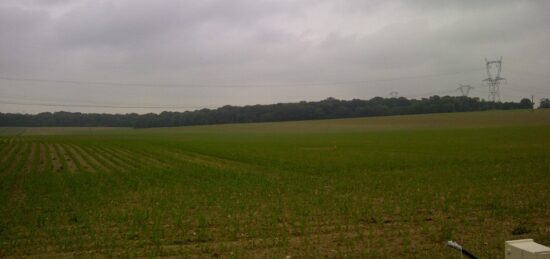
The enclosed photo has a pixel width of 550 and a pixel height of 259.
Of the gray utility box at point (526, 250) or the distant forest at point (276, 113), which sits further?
the distant forest at point (276, 113)

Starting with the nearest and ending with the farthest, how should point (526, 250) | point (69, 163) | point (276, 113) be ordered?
1. point (526, 250)
2. point (69, 163)
3. point (276, 113)

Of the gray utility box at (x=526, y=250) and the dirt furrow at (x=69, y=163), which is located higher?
the gray utility box at (x=526, y=250)

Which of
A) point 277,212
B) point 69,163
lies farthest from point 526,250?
point 69,163

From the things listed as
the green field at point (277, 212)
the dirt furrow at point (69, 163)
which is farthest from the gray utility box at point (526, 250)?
the dirt furrow at point (69, 163)

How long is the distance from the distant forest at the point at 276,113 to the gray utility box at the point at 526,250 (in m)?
125

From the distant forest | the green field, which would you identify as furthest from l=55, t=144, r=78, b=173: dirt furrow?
the distant forest

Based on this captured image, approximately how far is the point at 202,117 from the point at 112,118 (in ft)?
93.3

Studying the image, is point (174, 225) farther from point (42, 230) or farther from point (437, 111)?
point (437, 111)

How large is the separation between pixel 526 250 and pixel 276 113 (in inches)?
5398

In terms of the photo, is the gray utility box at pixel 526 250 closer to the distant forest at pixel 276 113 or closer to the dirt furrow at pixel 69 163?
the dirt furrow at pixel 69 163

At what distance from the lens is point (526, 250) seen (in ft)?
14.1

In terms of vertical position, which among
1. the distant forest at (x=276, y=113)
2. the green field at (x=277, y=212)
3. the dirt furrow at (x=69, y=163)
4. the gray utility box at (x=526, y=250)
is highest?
the distant forest at (x=276, y=113)

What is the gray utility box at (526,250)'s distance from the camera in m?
4.18

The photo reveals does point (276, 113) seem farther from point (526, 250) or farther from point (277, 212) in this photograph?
point (526, 250)
